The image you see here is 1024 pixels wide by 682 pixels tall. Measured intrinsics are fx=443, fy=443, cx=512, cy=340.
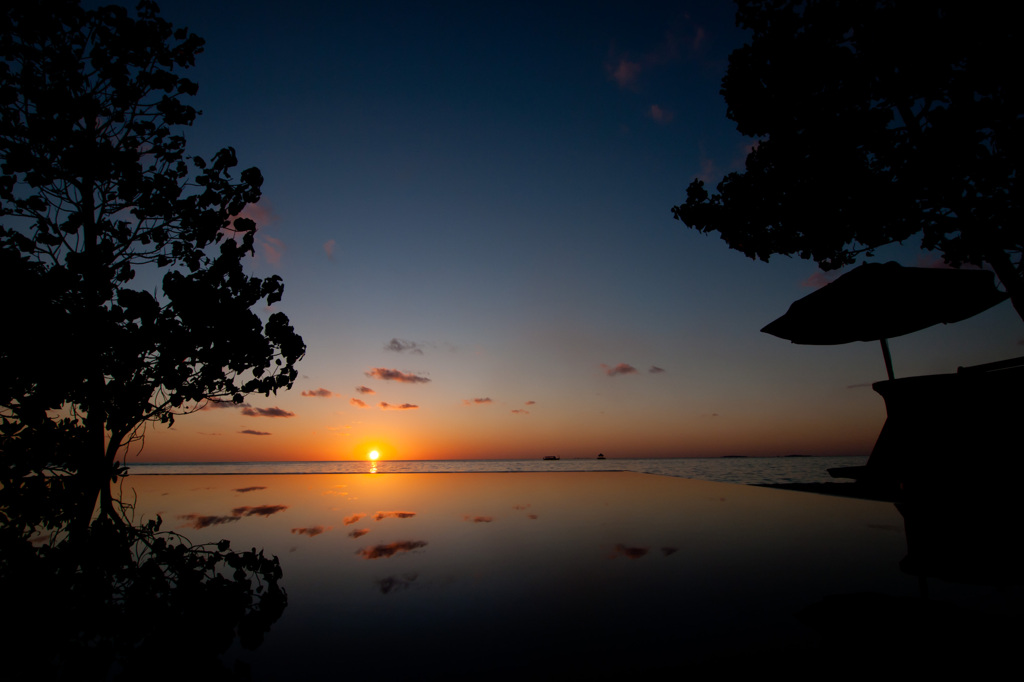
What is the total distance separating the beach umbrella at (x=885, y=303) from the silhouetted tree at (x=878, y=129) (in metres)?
2.09

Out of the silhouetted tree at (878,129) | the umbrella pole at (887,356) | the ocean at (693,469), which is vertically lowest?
the ocean at (693,469)

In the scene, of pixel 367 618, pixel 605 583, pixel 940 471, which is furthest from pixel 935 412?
pixel 367 618

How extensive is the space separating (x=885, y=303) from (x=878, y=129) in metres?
3.59

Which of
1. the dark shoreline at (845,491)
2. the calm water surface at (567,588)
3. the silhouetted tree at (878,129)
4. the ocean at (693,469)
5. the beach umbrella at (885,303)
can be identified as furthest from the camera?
the ocean at (693,469)

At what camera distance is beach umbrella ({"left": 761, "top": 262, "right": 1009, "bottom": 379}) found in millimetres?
5434

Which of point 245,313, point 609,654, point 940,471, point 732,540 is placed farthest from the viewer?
point 245,313

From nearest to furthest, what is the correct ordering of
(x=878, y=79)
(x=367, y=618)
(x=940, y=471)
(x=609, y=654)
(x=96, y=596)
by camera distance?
(x=609, y=654), (x=367, y=618), (x=96, y=596), (x=940, y=471), (x=878, y=79)

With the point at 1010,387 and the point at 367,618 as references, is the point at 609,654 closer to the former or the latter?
the point at 367,618

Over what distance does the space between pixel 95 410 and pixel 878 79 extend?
42.1ft

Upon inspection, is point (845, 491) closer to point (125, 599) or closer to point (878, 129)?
point (878, 129)

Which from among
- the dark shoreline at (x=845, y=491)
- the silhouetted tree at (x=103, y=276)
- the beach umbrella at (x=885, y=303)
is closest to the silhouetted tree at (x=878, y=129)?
the beach umbrella at (x=885, y=303)

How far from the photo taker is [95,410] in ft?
18.8

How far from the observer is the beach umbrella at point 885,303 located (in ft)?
17.8

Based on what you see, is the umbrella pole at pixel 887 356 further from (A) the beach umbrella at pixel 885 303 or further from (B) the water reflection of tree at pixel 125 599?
(B) the water reflection of tree at pixel 125 599
